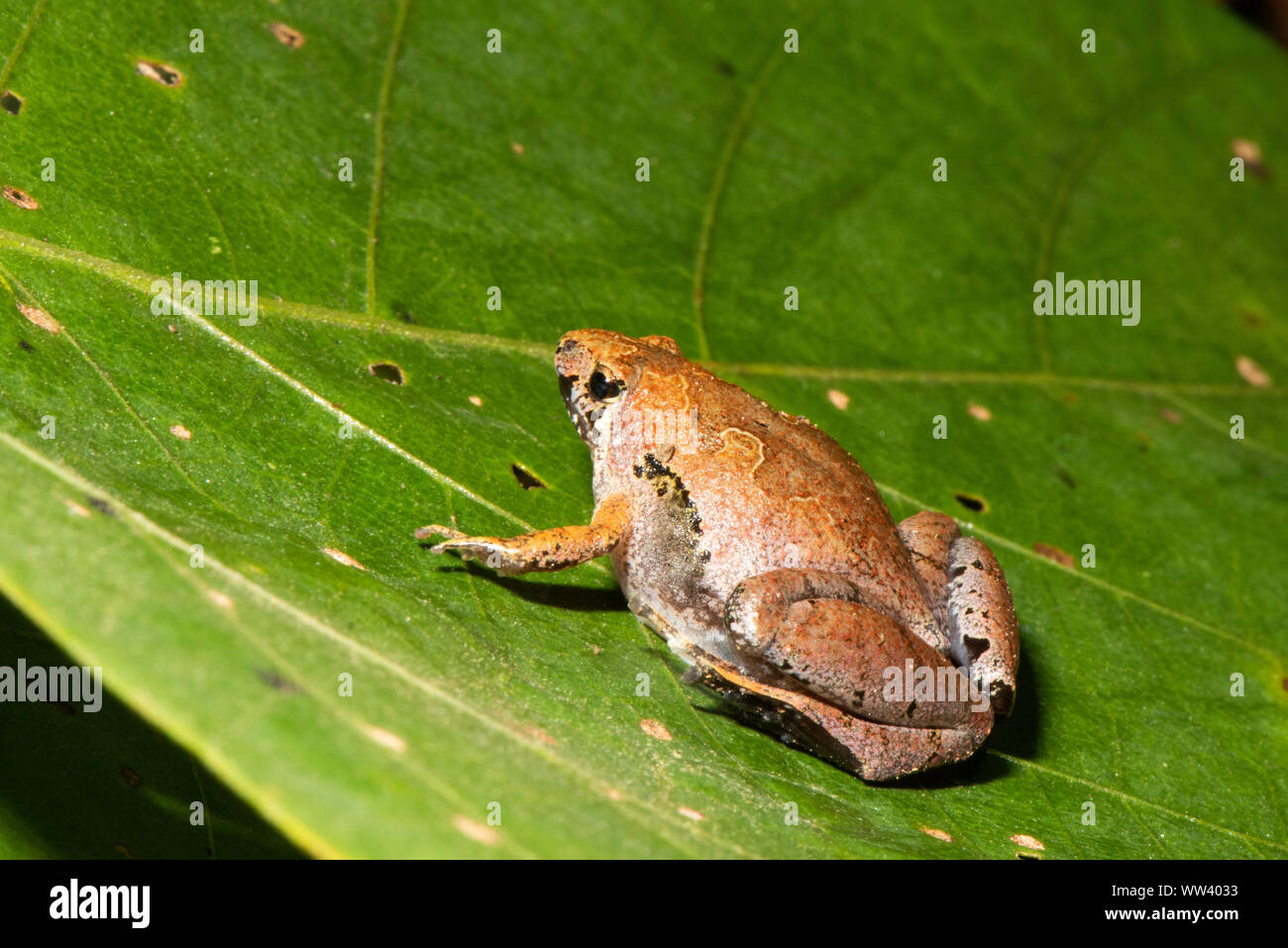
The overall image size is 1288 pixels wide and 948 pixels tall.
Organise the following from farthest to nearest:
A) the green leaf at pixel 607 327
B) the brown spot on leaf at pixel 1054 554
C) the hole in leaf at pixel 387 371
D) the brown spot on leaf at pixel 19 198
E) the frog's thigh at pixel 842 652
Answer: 1. the brown spot on leaf at pixel 1054 554
2. the hole in leaf at pixel 387 371
3. the frog's thigh at pixel 842 652
4. the brown spot on leaf at pixel 19 198
5. the green leaf at pixel 607 327

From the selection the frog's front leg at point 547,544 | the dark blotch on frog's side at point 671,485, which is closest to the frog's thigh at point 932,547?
the dark blotch on frog's side at point 671,485

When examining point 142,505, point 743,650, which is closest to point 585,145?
point 743,650

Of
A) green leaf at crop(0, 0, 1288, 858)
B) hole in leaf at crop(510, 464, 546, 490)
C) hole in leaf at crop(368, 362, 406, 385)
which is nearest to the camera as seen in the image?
green leaf at crop(0, 0, 1288, 858)

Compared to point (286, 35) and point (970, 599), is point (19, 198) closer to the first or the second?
point (286, 35)

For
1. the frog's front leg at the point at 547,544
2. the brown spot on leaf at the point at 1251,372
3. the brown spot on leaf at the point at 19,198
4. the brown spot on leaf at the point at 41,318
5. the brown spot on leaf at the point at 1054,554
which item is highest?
the brown spot on leaf at the point at 19,198

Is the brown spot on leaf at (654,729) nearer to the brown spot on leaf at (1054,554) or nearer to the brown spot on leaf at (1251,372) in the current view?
the brown spot on leaf at (1054,554)

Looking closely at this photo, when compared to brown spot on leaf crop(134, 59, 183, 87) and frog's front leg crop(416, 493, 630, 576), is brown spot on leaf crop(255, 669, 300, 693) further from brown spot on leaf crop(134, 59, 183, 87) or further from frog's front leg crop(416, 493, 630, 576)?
brown spot on leaf crop(134, 59, 183, 87)

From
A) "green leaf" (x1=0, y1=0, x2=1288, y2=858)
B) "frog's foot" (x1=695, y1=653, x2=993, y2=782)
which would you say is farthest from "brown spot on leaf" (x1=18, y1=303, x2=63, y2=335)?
"frog's foot" (x1=695, y1=653, x2=993, y2=782)
